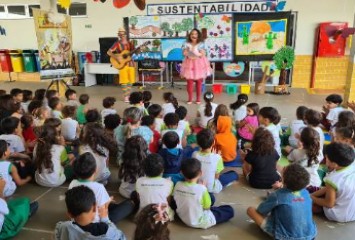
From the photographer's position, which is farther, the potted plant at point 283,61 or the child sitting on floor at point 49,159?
the potted plant at point 283,61

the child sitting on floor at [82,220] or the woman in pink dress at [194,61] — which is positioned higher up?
the woman in pink dress at [194,61]

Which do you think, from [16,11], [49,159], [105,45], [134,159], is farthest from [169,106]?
[16,11]

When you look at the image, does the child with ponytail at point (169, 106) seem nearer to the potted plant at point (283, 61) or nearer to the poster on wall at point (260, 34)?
the potted plant at point (283, 61)

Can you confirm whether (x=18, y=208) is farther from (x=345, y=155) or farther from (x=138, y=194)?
(x=345, y=155)

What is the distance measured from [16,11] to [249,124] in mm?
8301

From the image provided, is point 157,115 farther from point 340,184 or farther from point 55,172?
point 340,184

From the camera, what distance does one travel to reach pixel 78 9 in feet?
29.2

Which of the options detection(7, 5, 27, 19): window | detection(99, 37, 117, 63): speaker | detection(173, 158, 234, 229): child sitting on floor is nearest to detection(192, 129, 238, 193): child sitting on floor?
detection(173, 158, 234, 229): child sitting on floor

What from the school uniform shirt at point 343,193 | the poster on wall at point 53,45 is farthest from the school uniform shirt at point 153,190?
the poster on wall at point 53,45

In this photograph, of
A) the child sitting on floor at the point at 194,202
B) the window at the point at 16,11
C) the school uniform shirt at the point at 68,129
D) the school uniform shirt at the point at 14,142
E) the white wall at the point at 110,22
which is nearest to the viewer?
the child sitting on floor at the point at 194,202

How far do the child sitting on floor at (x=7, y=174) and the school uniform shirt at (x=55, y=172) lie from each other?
16 centimetres

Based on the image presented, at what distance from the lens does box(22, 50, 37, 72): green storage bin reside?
29.4 feet

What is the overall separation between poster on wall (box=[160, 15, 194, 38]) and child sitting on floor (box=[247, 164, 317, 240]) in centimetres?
633

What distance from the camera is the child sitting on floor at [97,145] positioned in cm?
295
